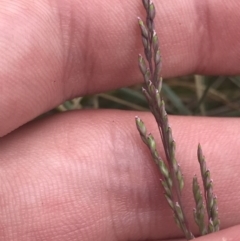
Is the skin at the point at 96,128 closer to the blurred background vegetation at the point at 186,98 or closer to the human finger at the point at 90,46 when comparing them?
the human finger at the point at 90,46

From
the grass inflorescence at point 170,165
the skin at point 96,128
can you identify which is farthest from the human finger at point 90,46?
the grass inflorescence at point 170,165

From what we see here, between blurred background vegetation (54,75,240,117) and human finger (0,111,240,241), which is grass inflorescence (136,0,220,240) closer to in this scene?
human finger (0,111,240,241)

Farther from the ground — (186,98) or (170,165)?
(186,98)

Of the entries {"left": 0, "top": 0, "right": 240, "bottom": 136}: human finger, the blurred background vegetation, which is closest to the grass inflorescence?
{"left": 0, "top": 0, "right": 240, "bottom": 136}: human finger

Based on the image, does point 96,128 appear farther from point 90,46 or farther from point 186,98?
point 186,98

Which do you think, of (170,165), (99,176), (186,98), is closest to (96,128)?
(99,176)
